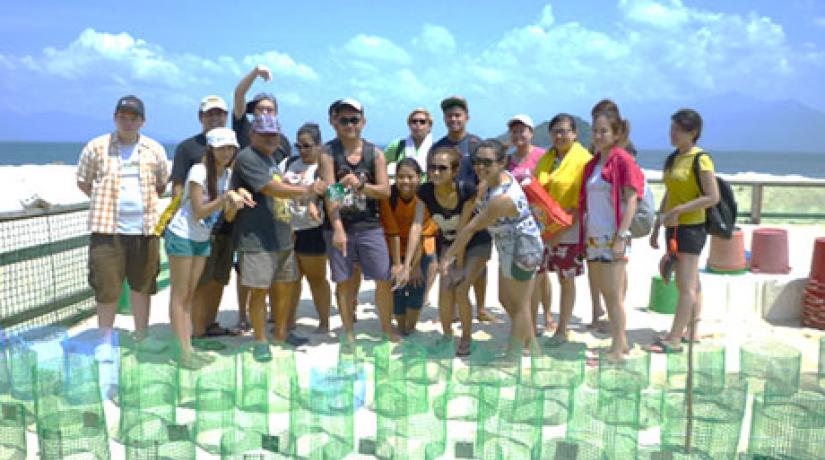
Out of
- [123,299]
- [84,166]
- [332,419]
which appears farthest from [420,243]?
[123,299]

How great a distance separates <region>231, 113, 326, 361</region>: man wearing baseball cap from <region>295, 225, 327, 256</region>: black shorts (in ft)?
0.86

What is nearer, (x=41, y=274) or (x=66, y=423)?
(x=66, y=423)

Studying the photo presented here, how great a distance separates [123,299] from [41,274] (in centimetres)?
92

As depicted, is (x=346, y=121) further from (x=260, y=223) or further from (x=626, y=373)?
(x=626, y=373)

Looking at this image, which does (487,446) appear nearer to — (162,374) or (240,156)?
(162,374)

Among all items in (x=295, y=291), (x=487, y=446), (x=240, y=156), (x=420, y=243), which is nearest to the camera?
(x=487, y=446)

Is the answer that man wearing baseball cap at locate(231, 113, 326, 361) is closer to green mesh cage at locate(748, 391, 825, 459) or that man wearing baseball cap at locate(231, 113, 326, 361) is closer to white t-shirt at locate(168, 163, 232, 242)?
white t-shirt at locate(168, 163, 232, 242)

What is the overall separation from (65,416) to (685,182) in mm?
3822

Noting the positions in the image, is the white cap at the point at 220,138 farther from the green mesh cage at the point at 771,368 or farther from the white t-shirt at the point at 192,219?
the green mesh cage at the point at 771,368

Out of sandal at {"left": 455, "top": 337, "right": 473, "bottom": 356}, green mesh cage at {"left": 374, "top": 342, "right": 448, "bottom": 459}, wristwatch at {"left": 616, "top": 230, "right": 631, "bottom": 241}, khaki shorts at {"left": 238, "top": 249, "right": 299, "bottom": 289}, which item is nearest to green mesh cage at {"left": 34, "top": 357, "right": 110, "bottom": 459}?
khaki shorts at {"left": 238, "top": 249, "right": 299, "bottom": 289}

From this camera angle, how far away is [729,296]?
6000 millimetres

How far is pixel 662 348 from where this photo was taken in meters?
4.84

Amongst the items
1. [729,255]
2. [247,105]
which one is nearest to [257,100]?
[247,105]

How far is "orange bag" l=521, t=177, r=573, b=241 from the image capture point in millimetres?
4301
